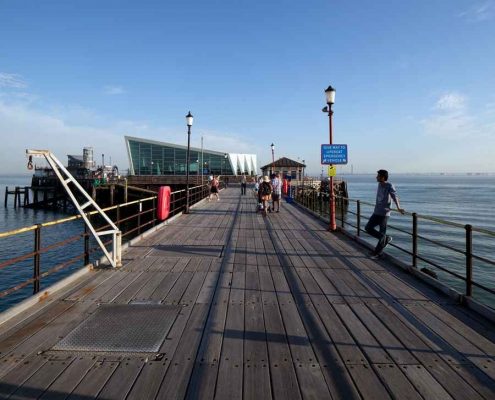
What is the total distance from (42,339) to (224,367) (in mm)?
1863

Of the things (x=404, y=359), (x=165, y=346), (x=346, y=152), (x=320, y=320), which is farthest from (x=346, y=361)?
(x=346, y=152)

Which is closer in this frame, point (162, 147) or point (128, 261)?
point (128, 261)

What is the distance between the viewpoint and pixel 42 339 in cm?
330

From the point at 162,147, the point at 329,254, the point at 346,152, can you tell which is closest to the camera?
the point at 329,254

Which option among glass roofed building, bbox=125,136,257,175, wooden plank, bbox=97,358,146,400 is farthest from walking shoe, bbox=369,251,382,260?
glass roofed building, bbox=125,136,257,175

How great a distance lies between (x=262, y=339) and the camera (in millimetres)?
3346

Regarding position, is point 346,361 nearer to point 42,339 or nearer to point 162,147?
point 42,339

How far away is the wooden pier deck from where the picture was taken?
259 centimetres

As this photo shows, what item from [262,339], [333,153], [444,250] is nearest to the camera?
[262,339]

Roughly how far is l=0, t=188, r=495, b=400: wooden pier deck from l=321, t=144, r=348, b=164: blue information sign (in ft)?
16.4

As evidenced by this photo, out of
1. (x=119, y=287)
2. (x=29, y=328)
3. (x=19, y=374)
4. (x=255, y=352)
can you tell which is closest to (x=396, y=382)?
(x=255, y=352)

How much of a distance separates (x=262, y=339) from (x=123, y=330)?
1.45m

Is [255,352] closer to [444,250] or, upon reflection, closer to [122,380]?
[122,380]

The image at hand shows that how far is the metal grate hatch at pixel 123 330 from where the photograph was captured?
319 centimetres
